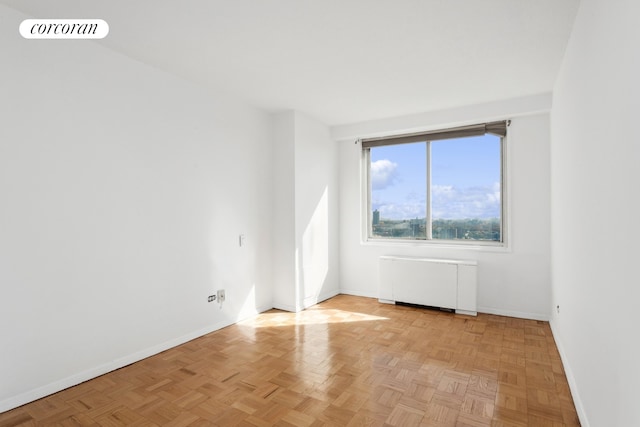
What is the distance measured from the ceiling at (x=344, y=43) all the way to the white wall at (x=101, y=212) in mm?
345

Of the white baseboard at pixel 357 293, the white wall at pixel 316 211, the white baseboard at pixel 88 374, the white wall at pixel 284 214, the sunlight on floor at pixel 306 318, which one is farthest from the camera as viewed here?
the white baseboard at pixel 357 293

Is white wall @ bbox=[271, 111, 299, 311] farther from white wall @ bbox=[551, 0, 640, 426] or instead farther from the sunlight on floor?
white wall @ bbox=[551, 0, 640, 426]

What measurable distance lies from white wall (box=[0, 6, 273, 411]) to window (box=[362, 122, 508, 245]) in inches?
93.1

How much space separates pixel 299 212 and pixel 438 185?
204cm

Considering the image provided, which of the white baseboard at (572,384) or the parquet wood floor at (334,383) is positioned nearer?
the white baseboard at (572,384)

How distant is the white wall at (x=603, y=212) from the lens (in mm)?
1239

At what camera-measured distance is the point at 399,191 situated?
5.17 metres

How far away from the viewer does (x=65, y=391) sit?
8.09 feet

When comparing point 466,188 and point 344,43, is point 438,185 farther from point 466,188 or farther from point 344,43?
point 344,43

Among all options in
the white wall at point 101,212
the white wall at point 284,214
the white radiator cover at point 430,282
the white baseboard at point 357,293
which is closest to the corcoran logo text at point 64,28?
the white wall at point 101,212

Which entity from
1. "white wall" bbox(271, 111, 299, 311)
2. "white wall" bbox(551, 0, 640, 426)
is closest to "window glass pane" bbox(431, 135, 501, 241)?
"white wall" bbox(551, 0, 640, 426)

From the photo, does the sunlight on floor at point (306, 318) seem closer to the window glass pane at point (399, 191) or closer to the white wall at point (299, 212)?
the white wall at point (299, 212)

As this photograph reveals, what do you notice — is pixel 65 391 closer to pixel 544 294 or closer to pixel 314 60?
pixel 314 60

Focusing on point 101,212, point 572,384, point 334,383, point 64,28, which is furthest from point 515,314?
point 64,28
